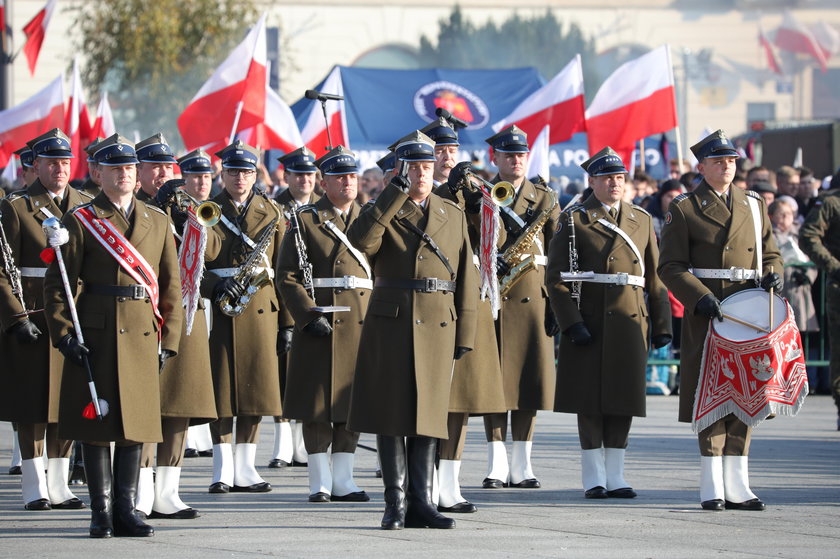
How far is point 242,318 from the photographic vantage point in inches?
465

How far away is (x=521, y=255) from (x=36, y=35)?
14.1 metres

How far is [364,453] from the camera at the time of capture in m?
13.7

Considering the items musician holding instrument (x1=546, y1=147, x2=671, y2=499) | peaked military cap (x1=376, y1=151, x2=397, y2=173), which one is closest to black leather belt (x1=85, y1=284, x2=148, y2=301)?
musician holding instrument (x1=546, y1=147, x2=671, y2=499)

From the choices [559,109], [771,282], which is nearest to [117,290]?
[771,282]

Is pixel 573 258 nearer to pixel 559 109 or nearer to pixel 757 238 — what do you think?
pixel 757 238

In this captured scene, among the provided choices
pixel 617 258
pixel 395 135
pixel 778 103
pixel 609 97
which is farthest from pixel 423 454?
pixel 778 103

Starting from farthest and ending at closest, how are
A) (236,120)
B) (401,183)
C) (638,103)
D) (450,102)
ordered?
(450,102) < (638,103) < (236,120) < (401,183)

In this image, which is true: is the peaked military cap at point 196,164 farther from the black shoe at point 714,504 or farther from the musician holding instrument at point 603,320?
the black shoe at point 714,504

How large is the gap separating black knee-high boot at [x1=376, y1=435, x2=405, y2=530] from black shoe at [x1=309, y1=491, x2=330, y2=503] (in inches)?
52.4

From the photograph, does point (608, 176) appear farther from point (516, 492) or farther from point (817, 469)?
point (817, 469)

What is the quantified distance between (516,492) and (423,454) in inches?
72.3

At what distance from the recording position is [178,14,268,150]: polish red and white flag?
17219 millimetres

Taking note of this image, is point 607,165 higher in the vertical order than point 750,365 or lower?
higher

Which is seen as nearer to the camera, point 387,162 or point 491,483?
point 491,483
